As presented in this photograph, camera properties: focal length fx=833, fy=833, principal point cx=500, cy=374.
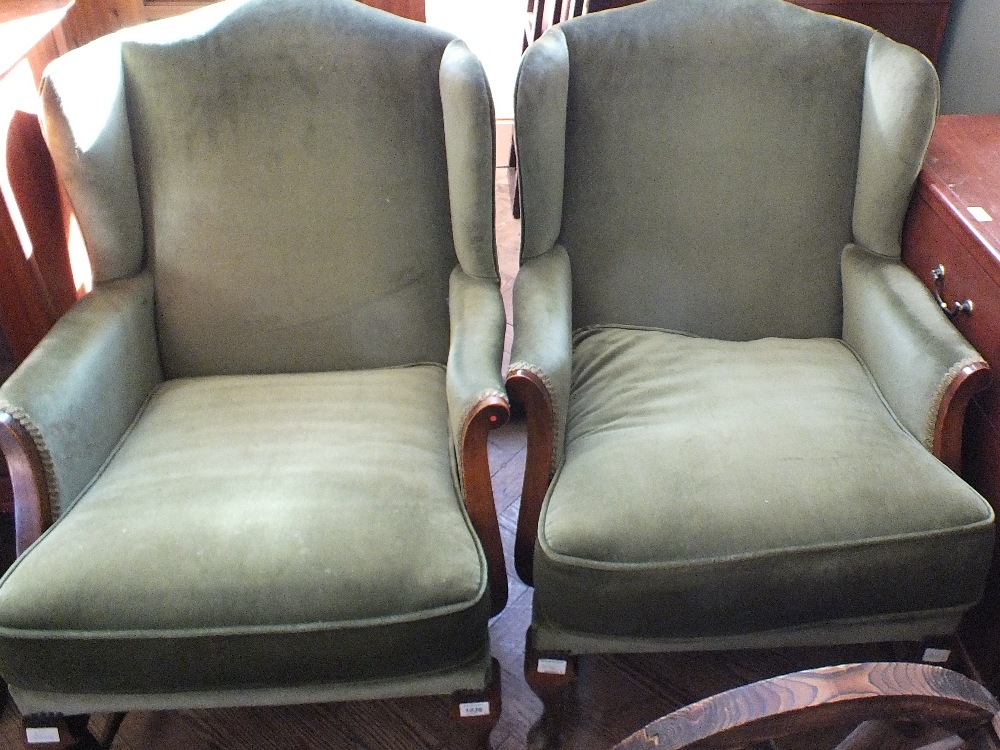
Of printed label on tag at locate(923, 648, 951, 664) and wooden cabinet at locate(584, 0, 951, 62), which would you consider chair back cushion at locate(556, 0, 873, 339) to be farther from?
printed label on tag at locate(923, 648, 951, 664)

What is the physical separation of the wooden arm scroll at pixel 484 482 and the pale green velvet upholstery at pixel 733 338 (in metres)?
0.08

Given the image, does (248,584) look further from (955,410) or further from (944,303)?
(944,303)

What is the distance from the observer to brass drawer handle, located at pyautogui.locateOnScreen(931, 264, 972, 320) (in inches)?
45.9

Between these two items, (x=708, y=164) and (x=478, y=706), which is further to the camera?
(x=708, y=164)

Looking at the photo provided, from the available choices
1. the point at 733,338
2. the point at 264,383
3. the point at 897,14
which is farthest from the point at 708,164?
the point at 264,383

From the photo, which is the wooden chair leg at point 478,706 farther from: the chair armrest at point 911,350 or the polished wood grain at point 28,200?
the polished wood grain at point 28,200

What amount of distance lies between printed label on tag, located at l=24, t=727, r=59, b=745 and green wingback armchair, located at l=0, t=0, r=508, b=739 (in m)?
0.04

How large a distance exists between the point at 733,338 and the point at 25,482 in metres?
1.07

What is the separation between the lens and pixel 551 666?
110 centimetres

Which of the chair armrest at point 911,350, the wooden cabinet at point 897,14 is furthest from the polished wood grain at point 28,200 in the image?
the chair armrest at point 911,350

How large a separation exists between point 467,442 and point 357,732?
0.53 meters

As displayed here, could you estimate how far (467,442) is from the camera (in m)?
1.04

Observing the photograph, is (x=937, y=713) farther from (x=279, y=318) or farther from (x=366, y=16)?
→ (x=366, y=16)

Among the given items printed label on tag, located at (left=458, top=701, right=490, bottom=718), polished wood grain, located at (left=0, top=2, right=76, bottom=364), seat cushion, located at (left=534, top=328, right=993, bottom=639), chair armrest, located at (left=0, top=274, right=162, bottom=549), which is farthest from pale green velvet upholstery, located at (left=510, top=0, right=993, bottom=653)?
polished wood grain, located at (left=0, top=2, right=76, bottom=364)
